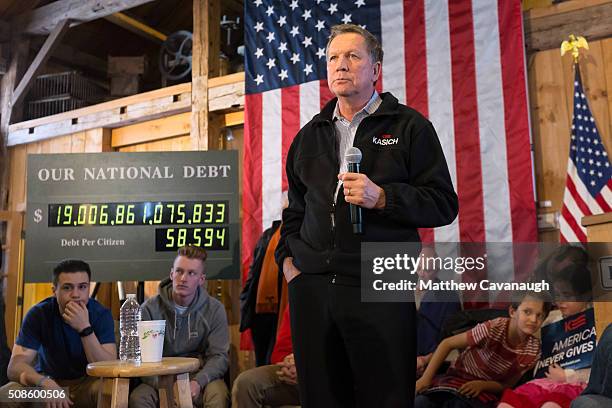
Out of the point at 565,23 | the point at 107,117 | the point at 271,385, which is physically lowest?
the point at 271,385

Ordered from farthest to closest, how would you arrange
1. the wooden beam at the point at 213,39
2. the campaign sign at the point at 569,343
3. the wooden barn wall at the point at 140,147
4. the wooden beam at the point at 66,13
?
the wooden beam at the point at 66,13
the wooden beam at the point at 213,39
the wooden barn wall at the point at 140,147
the campaign sign at the point at 569,343

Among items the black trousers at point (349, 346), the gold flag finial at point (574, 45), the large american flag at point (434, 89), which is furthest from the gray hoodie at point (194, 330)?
the gold flag finial at point (574, 45)

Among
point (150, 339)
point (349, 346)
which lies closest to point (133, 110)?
point (150, 339)

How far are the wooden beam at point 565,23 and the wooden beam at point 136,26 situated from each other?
386 centimetres

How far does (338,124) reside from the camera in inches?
63.2

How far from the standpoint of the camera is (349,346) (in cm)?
139

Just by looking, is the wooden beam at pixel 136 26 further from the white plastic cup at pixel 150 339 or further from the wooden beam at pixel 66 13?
the white plastic cup at pixel 150 339

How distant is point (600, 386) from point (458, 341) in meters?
1.66

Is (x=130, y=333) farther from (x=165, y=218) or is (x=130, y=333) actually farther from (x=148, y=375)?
(x=165, y=218)

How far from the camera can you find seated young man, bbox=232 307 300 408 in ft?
9.98

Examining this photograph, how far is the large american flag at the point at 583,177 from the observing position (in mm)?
3467

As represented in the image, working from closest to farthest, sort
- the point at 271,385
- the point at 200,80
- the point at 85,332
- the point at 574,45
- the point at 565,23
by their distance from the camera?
the point at 85,332, the point at 271,385, the point at 574,45, the point at 565,23, the point at 200,80

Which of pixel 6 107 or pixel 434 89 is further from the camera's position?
pixel 6 107

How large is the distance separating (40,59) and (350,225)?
5.02 m
